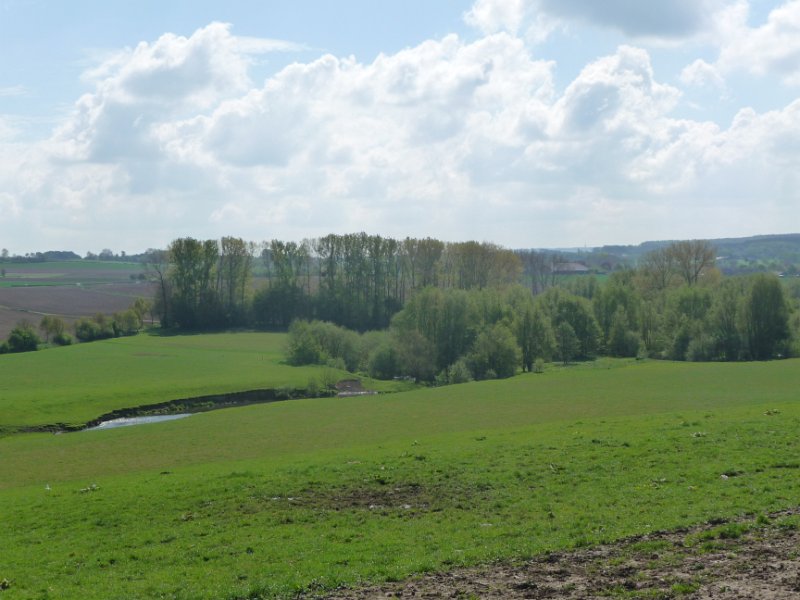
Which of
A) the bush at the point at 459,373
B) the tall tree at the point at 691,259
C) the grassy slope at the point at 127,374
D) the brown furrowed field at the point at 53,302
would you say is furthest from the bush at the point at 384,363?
the tall tree at the point at 691,259

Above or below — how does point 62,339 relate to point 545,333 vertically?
below

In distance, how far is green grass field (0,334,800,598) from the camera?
1766 cm

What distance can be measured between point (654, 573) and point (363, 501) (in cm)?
1048

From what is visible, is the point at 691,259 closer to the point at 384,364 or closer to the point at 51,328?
the point at 384,364

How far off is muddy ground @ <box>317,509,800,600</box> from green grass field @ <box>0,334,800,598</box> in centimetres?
88

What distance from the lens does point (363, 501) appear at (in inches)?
923

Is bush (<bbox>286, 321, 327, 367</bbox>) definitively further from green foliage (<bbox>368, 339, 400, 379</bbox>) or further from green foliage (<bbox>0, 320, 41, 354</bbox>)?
green foliage (<bbox>0, 320, 41, 354</bbox>)

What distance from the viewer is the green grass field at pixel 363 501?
17.7m

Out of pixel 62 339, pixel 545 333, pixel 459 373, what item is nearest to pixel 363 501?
pixel 459 373

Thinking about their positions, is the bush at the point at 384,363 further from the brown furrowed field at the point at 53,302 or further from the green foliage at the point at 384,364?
the brown furrowed field at the point at 53,302

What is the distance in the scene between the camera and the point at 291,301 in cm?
15175

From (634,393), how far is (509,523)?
41.3 m

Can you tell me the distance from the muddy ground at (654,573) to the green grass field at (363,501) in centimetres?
88

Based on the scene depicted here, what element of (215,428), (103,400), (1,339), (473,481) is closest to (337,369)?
(103,400)
